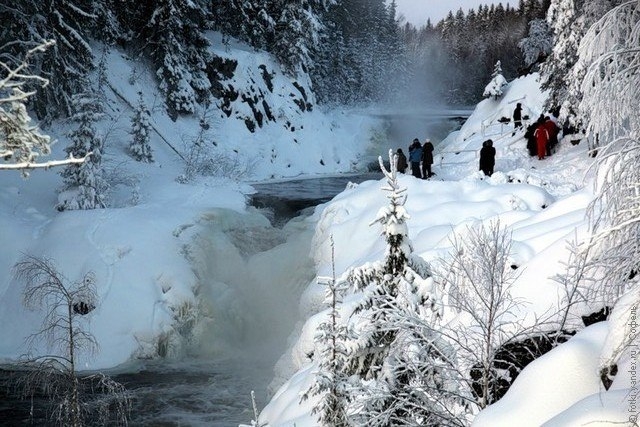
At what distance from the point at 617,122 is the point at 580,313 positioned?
9.40 ft

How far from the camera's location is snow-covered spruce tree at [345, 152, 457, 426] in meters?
5.54

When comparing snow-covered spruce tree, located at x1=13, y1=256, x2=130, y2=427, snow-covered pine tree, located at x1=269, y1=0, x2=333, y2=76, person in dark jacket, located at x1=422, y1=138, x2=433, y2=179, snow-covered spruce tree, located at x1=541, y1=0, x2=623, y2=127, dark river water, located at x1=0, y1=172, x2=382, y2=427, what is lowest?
dark river water, located at x1=0, y1=172, x2=382, y2=427

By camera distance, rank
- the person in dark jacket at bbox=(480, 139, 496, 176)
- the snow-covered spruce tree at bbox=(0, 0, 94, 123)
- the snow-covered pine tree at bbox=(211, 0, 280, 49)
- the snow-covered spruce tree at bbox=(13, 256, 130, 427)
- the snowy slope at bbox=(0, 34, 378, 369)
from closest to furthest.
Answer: the snow-covered spruce tree at bbox=(13, 256, 130, 427) → the snowy slope at bbox=(0, 34, 378, 369) → the person in dark jacket at bbox=(480, 139, 496, 176) → the snow-covered spruce tree at bbox=(0, 0, 94, 123) → the snow-covered pine tree at bbox=(211, 0, 280, 49)

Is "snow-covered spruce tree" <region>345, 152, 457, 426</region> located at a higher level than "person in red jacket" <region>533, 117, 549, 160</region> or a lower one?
lower

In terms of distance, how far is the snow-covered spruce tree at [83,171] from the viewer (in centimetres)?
1733

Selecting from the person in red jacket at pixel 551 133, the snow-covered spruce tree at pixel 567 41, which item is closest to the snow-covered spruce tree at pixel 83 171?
the snow-covered spruce tree at pixel 567 41

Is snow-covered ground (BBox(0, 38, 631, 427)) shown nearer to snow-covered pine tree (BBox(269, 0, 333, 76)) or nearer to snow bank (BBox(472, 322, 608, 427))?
snow bank (BBox(472, 322, 608, 427))

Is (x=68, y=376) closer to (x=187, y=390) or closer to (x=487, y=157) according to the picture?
(x=187, y=390)

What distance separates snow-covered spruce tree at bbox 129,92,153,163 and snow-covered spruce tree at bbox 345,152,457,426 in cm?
2129

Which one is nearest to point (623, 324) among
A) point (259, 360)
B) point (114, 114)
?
point (259, 360)

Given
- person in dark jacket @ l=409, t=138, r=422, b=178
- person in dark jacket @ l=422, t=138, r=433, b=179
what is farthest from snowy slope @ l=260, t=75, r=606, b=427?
person in dark jacket @ l=409, t=138, r=422, b=178

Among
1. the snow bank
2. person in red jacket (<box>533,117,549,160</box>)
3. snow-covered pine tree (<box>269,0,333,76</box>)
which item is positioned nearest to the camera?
the snow bank

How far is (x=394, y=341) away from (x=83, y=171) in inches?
582

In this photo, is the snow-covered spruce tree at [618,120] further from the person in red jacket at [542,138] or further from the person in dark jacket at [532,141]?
the person in dark jacket at [532,141]
